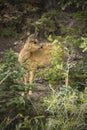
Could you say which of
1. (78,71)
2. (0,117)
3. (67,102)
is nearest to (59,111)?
(67,102)

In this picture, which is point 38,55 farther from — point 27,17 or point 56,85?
point 27,17

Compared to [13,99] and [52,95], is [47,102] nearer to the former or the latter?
[52,95]

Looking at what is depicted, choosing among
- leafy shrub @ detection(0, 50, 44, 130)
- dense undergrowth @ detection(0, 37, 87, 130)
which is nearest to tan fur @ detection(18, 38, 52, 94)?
dense undergrowth @ detection(0, 37, 87, 130)

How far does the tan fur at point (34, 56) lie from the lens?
6.12 meters

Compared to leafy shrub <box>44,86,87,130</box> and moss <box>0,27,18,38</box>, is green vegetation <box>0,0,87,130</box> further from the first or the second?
moss <box>0,27,18,38</box>

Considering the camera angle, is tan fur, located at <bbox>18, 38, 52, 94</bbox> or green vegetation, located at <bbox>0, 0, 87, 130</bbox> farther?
tan fur, located at <bbox>18, 38, 52, 94</bbox>

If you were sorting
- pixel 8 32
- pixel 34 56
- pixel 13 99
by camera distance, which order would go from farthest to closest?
pixel 8 32 → pixel 34 56 → pixel 13 99

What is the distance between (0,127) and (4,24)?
202 inches

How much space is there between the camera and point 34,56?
623 cm

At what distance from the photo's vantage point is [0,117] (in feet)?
17.7

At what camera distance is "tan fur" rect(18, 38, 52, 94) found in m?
6.12

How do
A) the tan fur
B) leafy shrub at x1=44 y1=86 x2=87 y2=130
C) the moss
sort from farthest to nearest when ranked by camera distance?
the moss
the tan fur
leafy shrub at x1=44 y1=86 x2=87 y2=130

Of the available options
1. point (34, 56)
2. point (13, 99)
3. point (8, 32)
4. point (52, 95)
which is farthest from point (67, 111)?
point (8, 32)

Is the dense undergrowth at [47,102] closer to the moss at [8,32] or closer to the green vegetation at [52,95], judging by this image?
the green vegetation at [52,95]
